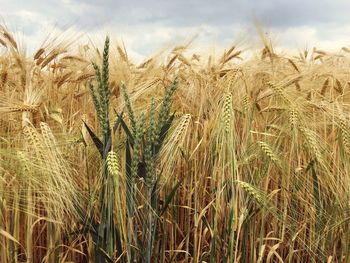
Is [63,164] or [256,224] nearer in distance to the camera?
[63,164]

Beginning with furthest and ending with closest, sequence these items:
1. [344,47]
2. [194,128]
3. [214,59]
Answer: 1. [344,47]
2. [214,59]
3. [194,128]

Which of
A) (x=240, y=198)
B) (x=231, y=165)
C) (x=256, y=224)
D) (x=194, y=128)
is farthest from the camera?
(x=194, y=128)

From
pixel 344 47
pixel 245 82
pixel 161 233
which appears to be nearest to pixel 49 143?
pixel 161 233

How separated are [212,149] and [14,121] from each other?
0.93 metres

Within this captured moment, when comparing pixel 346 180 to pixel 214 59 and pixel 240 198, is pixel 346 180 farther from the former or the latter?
pixel 214 59

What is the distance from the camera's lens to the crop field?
5.19ft

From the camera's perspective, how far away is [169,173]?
2.00 meters

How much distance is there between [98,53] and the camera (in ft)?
7.32

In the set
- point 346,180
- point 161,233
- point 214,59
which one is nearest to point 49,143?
point 161,233

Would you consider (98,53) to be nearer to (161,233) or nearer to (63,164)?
(63,164)

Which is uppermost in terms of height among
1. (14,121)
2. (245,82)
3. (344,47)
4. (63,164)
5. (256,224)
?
(344,47)

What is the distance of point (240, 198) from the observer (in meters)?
1.88

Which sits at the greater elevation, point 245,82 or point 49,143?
point 245,82

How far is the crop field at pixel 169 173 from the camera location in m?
1.58
